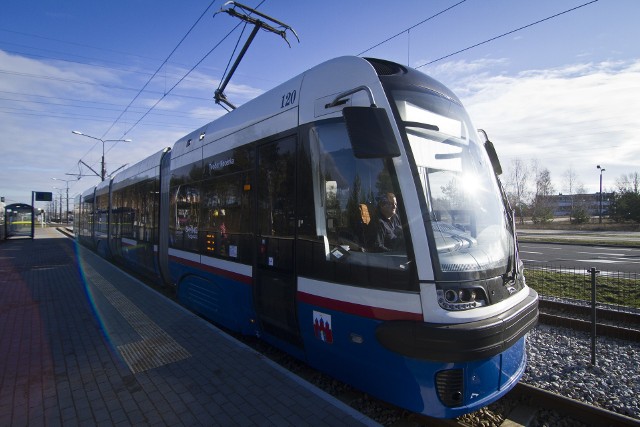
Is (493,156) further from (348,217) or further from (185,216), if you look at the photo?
(185,216)

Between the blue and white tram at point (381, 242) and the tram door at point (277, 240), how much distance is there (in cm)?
2

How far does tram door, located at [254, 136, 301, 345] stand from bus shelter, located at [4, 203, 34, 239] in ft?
107

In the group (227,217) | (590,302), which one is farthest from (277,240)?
(590,302)

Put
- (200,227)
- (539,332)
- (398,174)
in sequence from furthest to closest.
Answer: (200,227)
(539,332)
(398,174)

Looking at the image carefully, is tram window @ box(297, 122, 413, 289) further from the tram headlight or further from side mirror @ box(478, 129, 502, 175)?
side mirror @ box(478, 129, 502, 175)

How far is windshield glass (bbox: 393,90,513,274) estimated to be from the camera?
3.15 metres

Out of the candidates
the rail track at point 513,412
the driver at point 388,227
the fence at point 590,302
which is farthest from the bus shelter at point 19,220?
the fence at point 590,302

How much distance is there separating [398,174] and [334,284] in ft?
3.94

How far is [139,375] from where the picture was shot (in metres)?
4.22

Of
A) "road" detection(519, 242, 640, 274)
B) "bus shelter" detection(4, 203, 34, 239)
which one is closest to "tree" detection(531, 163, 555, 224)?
"road" detection(519, 242, 640, 274)

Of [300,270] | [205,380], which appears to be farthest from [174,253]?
[300,270]

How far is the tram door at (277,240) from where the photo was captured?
4.09 metres

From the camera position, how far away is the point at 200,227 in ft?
20.8

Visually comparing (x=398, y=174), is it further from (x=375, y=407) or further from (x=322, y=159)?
(x=375, y=407)
